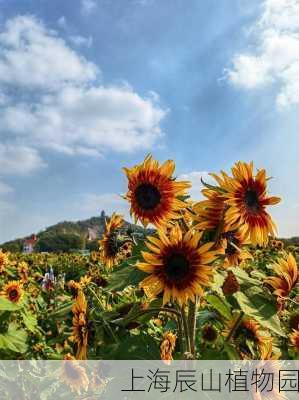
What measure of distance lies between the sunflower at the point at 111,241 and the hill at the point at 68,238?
5 centimetres

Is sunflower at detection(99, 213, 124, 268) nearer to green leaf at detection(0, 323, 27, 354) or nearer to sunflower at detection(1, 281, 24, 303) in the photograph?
green leaf at detection(0, 323, 27, 354)

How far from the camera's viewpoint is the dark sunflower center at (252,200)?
197cm

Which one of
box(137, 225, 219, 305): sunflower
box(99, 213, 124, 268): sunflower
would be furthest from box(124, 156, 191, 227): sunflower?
box(99, 213, 124, 268): sunflower

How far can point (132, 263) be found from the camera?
2070 millimetres

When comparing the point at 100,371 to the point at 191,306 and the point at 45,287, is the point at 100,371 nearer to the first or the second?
the point at 191,306

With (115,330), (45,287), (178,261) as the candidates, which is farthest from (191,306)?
(45,287)

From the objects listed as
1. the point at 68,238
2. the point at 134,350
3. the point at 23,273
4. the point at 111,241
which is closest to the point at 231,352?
the point at 134,350

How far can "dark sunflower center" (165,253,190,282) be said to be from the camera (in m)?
1.96

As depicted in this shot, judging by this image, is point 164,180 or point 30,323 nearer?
point 164,180

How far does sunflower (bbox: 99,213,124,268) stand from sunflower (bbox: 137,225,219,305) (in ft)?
2.28

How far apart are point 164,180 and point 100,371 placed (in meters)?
0.98

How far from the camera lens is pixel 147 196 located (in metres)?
2.20

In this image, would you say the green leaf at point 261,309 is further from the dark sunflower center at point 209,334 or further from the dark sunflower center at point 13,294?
the dark sunflower center at point 13,294

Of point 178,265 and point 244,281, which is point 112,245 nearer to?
point 178,265
